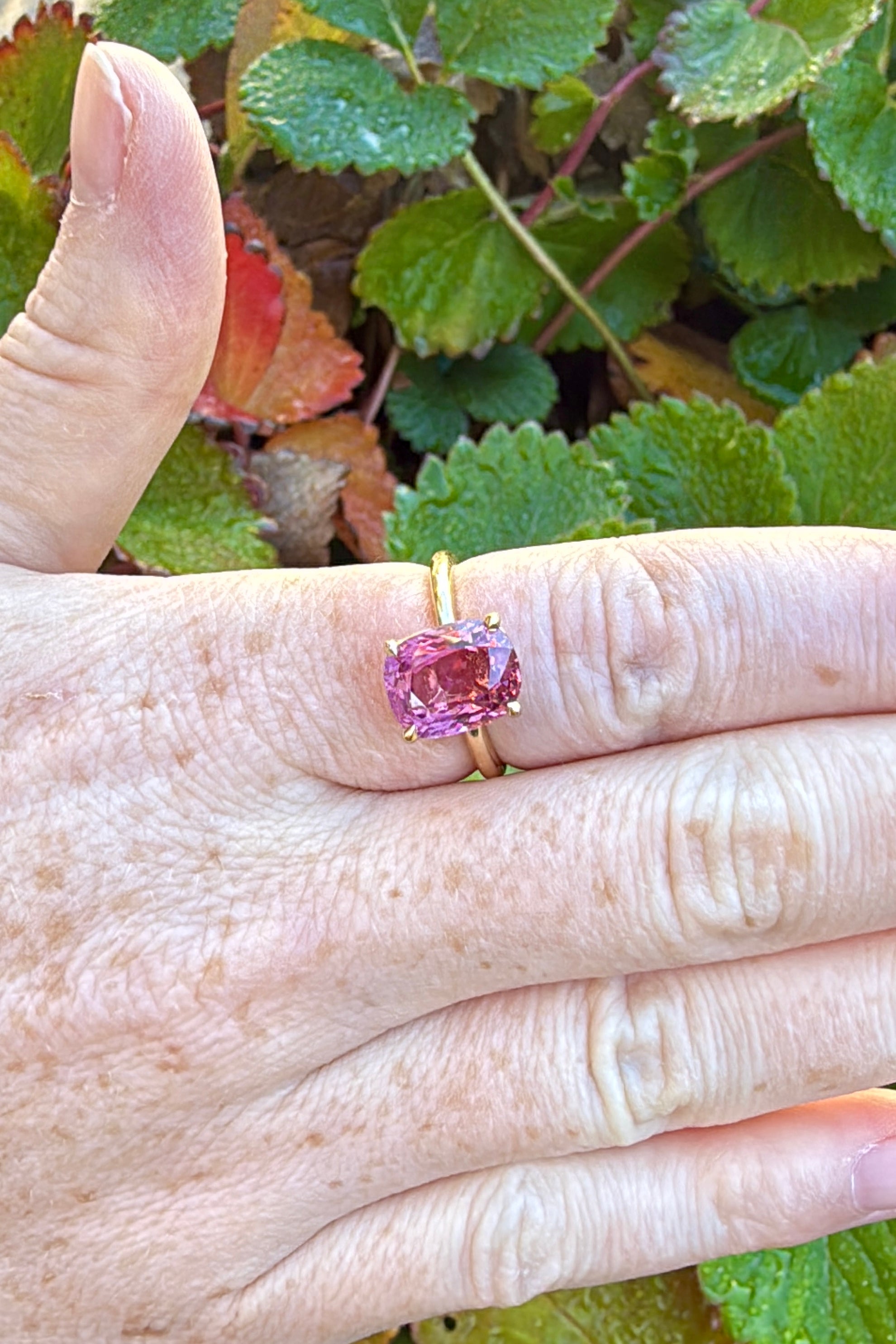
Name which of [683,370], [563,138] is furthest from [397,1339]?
[563,138]

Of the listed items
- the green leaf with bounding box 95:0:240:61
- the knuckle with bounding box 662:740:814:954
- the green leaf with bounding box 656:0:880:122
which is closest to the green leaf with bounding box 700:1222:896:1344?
the knuckle with bounding box 662:740:814:954

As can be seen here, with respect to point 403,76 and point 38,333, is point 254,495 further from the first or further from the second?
point 403,76

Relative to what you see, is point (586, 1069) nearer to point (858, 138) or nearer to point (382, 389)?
point (382, 389)

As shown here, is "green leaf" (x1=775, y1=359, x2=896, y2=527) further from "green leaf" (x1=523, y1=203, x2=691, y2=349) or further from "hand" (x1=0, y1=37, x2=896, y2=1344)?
"hand" (x1=0, y1=37, x2=896, y2=1344)

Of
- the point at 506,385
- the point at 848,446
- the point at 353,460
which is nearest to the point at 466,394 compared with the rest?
the point at 506,385

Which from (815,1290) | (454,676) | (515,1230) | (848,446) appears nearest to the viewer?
(454,676)
